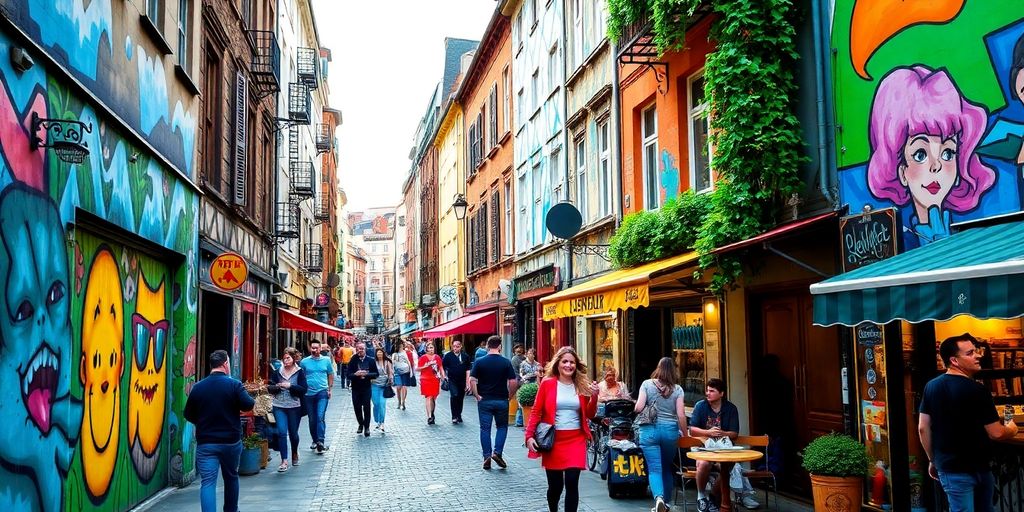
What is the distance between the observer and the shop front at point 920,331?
5.88 m

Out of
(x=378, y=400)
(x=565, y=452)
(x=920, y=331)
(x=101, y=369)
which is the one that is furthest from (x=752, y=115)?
(x=378, y=400)

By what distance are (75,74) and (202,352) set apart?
24.4 ft

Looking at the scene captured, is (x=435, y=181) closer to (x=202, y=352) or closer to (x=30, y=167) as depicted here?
(x=202, y=352)

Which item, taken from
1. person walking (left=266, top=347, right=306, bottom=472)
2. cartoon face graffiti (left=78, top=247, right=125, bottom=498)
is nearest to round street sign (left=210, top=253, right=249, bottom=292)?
person walking (left=266, top=347, right=306, bottom=472)

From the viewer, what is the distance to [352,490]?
10.7 meters

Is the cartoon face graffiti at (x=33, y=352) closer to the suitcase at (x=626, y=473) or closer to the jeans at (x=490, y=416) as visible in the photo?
the suitcase at (x=626, y=473)

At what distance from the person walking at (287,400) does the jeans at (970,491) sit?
896 centimetres

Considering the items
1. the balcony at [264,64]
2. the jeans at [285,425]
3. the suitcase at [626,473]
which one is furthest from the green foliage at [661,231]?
the balcony at [264,64]

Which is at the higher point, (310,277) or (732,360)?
(310,277)

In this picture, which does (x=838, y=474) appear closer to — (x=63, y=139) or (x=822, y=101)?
(x=822, y=101)

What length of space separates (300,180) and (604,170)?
16.5 meters

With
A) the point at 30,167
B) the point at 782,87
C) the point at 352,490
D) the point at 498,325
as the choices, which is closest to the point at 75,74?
the point at 30,167

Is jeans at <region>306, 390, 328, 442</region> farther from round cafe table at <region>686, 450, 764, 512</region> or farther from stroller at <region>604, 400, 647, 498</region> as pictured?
round cafe table at <region>686, 450, 764, 512</region>

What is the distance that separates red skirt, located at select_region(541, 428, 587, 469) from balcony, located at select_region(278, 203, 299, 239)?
17776 mm
